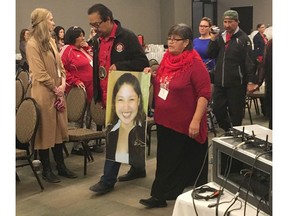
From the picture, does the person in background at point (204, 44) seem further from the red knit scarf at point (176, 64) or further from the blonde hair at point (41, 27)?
the red knit scarf at point (176, 64)

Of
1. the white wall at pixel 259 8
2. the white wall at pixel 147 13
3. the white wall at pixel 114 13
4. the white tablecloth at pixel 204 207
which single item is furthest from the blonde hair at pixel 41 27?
the white wall at pixel 259 8

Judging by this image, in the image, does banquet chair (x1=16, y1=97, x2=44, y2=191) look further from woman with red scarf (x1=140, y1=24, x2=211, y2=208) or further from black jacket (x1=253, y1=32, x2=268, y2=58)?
black jacket (x1=253, y1=32, x2=268, y2=58)

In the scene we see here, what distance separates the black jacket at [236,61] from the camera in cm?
470

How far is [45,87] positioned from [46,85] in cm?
3

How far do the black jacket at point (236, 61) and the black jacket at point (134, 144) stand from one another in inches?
72.2

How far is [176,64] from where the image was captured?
118 inches

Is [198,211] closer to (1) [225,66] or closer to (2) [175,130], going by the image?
(2) [175,130]

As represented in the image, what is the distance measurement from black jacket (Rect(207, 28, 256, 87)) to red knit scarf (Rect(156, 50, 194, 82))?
5.91 ft

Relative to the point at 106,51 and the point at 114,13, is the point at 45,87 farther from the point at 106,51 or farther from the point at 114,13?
the point at 114,13

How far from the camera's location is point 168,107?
3.06m

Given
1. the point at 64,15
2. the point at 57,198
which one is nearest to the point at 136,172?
the point at 57,198

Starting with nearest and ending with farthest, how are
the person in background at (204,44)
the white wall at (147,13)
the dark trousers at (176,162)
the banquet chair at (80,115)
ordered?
the dark trousers at (176,162) → the banquet chair at (80,115) → the person in background at (204,44) → the white wall at (147,13)
